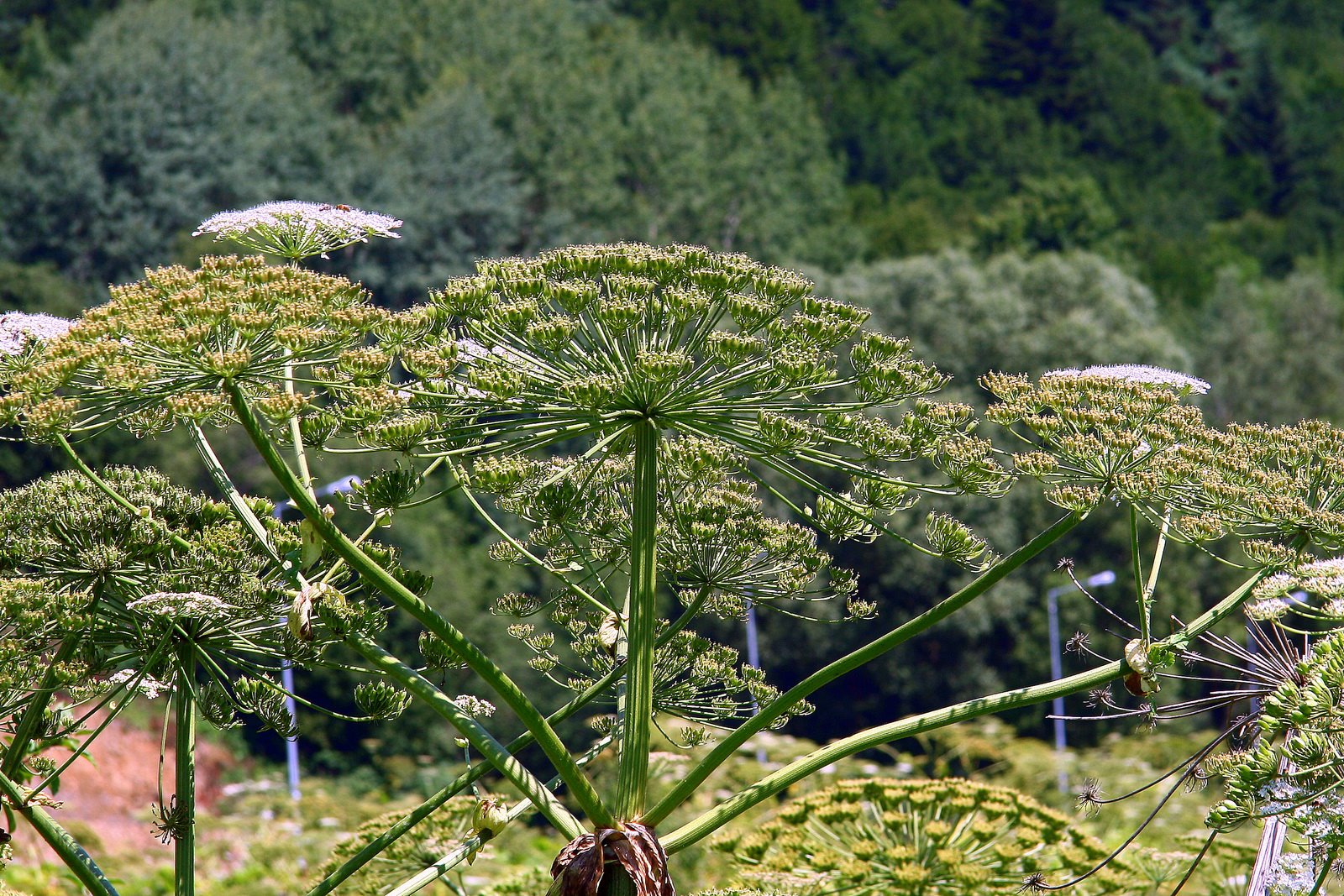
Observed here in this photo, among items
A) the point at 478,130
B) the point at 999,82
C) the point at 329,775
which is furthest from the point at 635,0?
the point at 329,775

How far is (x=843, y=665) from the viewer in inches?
253

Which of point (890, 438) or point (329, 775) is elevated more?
point (329, 775)

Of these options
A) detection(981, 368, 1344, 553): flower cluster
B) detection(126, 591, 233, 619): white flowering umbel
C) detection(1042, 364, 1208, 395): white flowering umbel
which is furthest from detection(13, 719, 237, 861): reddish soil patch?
detection(981, 368, 1344, 553): flower cluster

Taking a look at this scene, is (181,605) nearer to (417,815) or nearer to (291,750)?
(417,815)

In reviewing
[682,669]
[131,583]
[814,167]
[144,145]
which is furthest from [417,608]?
[814,167]

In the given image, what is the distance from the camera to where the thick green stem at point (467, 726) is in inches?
244

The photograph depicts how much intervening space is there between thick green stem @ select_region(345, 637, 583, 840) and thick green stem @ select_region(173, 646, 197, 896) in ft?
3.78

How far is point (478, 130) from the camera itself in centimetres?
9600

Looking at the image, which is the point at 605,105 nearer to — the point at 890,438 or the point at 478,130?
the point at 478,130

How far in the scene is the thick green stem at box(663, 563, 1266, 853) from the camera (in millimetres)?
6352

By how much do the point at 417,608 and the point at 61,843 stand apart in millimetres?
1951

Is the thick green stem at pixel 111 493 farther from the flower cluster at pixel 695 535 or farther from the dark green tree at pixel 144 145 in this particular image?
the dark green tree at pixel 144 145

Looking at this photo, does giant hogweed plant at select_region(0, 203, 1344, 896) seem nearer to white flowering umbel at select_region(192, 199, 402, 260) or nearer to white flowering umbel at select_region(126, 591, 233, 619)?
white flowering umbel at select_region(126, 591, 233, 619)

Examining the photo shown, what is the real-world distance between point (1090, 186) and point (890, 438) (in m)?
117
